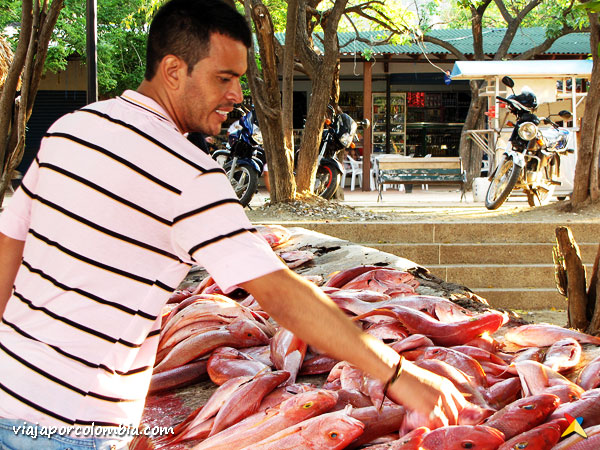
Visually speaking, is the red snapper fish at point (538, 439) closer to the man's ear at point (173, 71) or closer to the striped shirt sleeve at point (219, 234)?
the striped shirt sleeve at point (219, 234)

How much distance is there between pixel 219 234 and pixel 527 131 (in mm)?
11125

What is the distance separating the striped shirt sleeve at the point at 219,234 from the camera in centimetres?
149

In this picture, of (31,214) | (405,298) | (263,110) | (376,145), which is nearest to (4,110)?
(263,110)

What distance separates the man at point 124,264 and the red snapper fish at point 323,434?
72cm

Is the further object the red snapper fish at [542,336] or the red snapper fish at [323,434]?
the red snapper fish at [542,336]

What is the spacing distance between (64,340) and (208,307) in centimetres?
247

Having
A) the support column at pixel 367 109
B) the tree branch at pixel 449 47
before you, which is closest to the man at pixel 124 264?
the support column at pixel 367 109

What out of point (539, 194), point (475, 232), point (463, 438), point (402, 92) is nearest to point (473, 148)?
point (402, 92)

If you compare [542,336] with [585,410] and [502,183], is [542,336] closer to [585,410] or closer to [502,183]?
[585,410]

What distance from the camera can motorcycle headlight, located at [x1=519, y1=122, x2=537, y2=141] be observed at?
11.7 metres

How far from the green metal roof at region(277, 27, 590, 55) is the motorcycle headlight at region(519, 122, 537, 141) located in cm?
823

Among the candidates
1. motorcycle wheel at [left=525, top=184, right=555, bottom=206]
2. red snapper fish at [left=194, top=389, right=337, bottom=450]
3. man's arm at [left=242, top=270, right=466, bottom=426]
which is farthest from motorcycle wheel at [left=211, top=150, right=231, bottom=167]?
man's arm at [left=242, top=270, right=466, bottom=426]

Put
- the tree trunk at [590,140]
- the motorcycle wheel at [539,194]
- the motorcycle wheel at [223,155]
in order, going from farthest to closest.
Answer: the motorcycle wheel at [223,155] → the motorcycle wheel at [539,194] → the tree trunk at [590,140]

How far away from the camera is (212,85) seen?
170 cm
